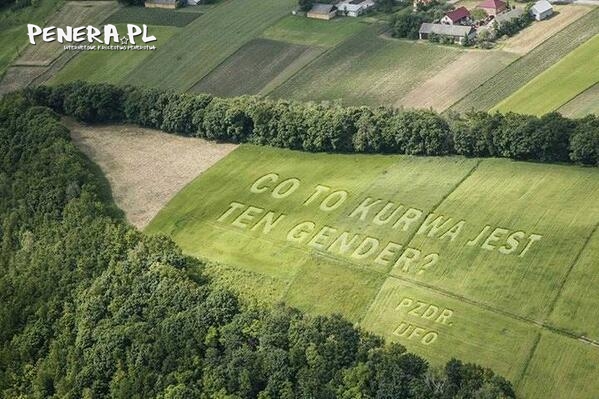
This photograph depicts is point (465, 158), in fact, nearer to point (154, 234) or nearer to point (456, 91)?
point (456, 91)

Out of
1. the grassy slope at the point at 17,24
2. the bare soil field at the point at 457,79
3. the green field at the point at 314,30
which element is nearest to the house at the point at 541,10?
the bare soil field at the point at 457,79

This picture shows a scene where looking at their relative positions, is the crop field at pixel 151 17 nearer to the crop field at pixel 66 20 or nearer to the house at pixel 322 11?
the crop field at pixel 66 20

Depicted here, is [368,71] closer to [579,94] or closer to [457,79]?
[457,79]

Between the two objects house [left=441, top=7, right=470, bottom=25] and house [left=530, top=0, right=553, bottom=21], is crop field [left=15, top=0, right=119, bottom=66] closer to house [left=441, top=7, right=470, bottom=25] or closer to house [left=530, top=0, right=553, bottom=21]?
house [left=441, top=7, right=470, bottom=25]

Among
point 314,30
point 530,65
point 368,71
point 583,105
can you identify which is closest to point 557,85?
point 583,105

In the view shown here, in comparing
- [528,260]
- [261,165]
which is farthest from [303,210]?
[528,260]

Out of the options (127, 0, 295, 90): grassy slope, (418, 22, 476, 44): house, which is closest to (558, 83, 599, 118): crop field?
(418, 22, 476, 44): house
